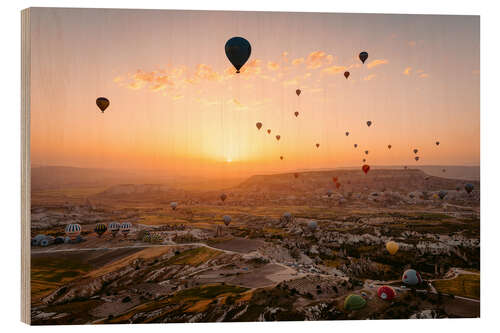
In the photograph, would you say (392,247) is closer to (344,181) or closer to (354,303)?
(354,303)

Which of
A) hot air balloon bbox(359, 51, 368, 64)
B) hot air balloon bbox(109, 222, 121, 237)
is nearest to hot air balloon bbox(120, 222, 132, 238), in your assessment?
hot air balloon bbox(109, 222, 121, 237)

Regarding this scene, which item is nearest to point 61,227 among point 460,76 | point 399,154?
point 399,154

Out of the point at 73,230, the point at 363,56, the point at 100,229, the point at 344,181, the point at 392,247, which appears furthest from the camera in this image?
the point at 344,181

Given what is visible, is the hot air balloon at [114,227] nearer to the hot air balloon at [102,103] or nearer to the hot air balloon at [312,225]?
the hot air balloon at [102,103]

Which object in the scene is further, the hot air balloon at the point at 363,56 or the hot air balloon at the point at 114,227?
the hot air balloon at the point at 363,56

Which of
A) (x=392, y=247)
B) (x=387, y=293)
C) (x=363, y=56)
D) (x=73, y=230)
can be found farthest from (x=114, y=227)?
(x=363, y=56)

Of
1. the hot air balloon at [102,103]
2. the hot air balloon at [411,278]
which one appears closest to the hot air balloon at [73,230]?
the hot air balloon at [102,103]
